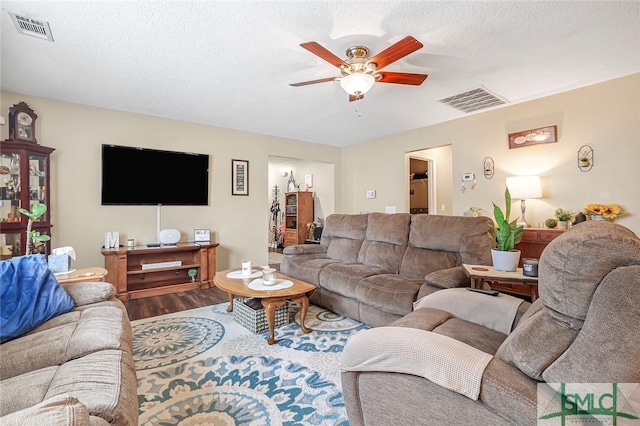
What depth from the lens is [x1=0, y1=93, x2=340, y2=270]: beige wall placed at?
3.52 metres

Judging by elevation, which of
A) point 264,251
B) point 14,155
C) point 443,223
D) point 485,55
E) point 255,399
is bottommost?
point 255,399

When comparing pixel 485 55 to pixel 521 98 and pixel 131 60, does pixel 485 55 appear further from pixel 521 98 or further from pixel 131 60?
pixel 131 60

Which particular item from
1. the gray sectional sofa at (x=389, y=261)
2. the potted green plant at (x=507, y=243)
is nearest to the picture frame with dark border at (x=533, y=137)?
the gray sectional sofa at (x=389, y=261)

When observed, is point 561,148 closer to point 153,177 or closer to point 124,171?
point 153,177

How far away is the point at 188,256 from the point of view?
4.27 metres

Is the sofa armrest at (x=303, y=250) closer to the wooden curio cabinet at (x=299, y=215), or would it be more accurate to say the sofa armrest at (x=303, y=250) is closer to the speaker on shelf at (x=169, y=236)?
the speaker on shelf at (x=169, y=236)

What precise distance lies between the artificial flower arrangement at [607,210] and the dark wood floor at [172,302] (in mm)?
4193

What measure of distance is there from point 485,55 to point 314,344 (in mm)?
2865

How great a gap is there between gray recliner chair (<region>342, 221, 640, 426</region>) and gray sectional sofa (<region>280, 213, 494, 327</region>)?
4.19ft

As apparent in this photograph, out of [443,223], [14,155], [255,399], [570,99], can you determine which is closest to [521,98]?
[570,99]

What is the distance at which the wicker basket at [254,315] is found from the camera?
8.60ft

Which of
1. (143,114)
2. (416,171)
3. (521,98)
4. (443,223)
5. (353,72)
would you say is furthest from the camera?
(416,171)

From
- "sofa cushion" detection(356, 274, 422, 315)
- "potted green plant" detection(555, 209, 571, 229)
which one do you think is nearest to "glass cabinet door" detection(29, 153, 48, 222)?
"sofa cushion" detection(356, 274, 422, 315)

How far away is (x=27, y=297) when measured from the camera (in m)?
1.62
